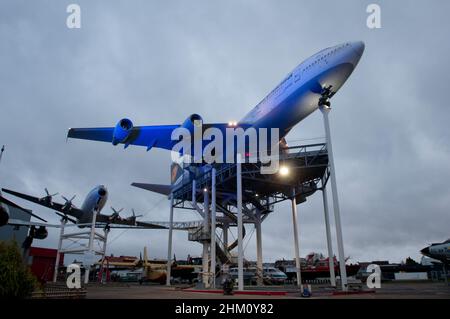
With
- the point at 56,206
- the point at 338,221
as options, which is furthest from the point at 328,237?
the point at 56,206

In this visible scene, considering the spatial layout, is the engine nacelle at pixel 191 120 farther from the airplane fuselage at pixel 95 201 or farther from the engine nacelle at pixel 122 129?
the airplane fuselage at pixel 95 201

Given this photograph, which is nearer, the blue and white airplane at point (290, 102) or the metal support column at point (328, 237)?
the blue and white airplane at point (290, 102)

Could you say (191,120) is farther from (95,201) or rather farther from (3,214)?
(95,201)

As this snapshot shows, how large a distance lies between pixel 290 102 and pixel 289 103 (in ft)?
0.48

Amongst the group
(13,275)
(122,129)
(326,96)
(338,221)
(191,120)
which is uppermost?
(191,120)

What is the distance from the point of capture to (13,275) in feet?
28.5

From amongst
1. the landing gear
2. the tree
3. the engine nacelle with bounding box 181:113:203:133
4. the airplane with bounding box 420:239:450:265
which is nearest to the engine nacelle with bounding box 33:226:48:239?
the tree

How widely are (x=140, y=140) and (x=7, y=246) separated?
2321cm

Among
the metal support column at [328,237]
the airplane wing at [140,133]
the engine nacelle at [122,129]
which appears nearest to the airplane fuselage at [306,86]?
the airplane wing at [140,133]

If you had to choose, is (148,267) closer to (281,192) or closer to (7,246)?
(281,192)

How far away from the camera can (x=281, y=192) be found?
32250 millimetres

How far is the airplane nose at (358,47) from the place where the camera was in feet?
67.5
